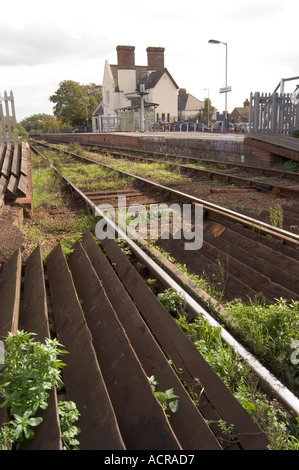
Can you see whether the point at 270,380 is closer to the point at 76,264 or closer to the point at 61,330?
the point at 61,330

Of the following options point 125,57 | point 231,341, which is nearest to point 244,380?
point 231,341

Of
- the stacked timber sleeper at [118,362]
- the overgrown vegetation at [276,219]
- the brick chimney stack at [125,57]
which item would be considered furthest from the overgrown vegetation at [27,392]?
the brick chimney stack at [125,57]

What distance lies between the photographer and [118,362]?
2.63m

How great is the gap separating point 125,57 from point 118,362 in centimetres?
6276

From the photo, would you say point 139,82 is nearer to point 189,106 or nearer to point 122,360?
point 189,106

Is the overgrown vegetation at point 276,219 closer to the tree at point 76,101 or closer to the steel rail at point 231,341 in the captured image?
the steel rail at point 231,341

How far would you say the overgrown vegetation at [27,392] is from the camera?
197 cm

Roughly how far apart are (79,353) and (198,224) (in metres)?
3.79

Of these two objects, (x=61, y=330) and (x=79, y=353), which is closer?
(x=79, y=353)

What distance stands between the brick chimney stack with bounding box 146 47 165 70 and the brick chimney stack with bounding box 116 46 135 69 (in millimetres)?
2502

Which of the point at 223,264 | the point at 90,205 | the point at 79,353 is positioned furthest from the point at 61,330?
the point at 90,205

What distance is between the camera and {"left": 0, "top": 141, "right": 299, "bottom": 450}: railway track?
2053 millimetres

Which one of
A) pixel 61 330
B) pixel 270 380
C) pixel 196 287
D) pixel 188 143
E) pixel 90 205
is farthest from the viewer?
pixel 188 143

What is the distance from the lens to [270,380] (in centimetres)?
254
